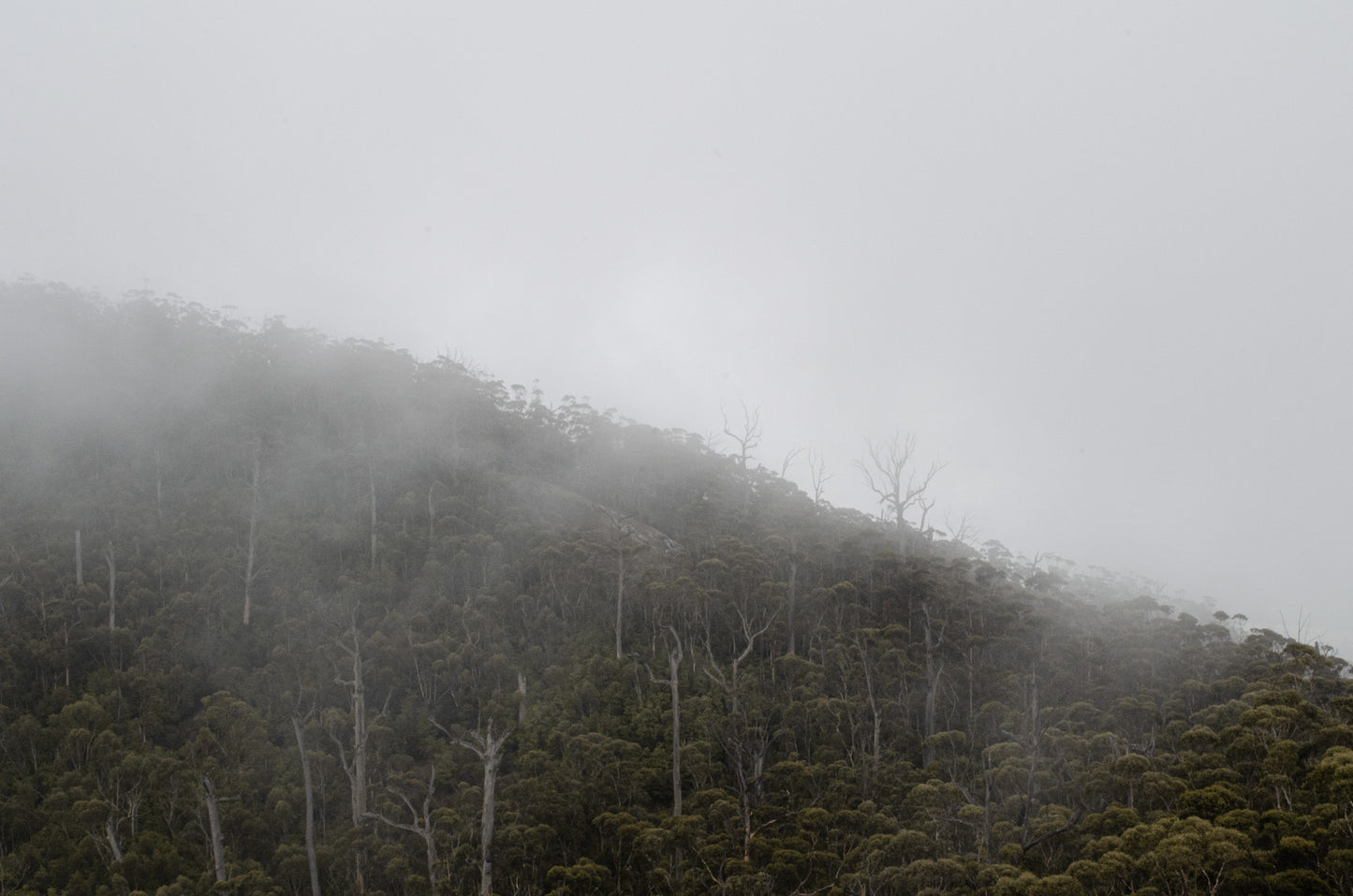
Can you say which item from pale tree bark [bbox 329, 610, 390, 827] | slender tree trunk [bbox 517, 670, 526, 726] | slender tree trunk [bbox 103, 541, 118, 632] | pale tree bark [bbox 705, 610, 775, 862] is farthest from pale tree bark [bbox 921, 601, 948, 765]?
slender tree trunk [bbox 103, 541, 118, 632]

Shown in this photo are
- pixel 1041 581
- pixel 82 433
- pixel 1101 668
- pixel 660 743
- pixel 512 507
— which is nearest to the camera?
pixel 660 743

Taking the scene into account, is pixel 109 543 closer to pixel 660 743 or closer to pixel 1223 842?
pixel 660 743

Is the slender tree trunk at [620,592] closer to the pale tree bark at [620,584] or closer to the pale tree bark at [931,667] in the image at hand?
the pale tree bark at [620,584]

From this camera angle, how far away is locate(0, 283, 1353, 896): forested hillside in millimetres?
18953

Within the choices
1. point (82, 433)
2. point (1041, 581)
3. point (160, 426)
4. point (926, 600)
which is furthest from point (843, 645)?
point (82, 433)

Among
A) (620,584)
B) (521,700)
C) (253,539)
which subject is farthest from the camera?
(253,539)

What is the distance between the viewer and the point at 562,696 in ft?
94.3

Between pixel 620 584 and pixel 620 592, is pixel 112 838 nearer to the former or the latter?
pixel 620 592

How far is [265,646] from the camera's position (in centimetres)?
3219

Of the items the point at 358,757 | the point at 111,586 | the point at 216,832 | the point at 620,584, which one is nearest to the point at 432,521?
the point at 620,584

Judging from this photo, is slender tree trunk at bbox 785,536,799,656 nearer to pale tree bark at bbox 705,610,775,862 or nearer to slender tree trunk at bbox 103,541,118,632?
pale tree bark at bbox 705,610,775,862

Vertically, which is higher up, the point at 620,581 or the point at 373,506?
the point at 620,581

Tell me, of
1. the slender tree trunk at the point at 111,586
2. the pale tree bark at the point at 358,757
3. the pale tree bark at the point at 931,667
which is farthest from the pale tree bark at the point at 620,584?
the slender tree trunk at the point at 111,586

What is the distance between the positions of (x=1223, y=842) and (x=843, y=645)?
17671 millimetres
